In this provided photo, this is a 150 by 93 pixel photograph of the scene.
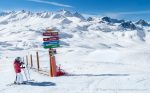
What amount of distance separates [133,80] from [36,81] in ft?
19.3

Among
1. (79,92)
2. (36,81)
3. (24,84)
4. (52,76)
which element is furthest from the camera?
(52,76)

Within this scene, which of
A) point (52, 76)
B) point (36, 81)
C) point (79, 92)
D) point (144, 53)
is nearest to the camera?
point (79, 92)

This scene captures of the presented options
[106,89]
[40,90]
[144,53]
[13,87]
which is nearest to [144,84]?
[106,89]

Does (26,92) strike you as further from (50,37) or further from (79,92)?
(50,37)

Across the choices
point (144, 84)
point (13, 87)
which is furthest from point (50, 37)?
point (144, 84)

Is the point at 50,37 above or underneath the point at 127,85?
above

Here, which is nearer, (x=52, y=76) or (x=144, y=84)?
(x=144, y=84)

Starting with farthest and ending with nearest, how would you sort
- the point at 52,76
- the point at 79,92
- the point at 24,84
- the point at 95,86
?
1. the point at 52,76
2. the point at 24,84
3. the point at 95,86
4. the point at 79,92

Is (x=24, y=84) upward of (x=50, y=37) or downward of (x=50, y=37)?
downward

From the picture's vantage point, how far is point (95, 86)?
19.7m

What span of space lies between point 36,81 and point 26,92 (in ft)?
14.3

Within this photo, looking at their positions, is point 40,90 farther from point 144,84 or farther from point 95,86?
point 144,84

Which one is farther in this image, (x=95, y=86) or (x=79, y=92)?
(x=95, y=86)

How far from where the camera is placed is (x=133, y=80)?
2172 cm
